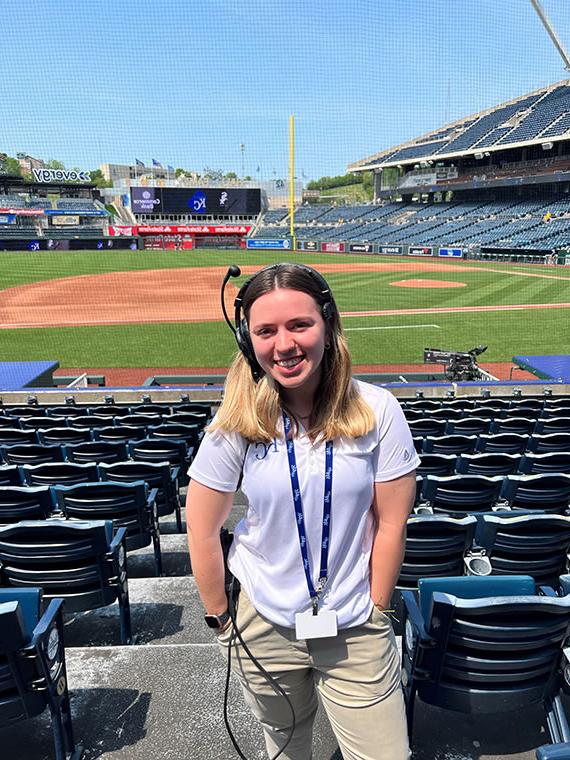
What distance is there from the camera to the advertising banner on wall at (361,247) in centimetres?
5916

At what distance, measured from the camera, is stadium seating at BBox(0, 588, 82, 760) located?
2.11 metres

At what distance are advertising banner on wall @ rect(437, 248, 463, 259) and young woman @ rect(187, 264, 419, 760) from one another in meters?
53.1

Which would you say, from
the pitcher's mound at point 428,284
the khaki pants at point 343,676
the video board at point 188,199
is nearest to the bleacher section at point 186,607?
the khaki pants at point 343,676

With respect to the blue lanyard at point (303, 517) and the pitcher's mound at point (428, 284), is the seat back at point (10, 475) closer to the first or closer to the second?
the blue lanyard at point (303, 517)

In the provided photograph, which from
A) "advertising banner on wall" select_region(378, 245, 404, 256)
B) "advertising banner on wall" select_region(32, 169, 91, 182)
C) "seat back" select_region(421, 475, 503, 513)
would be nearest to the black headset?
"seat back" select_region(421, 475, 503, 513)

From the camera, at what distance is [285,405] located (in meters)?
1.93

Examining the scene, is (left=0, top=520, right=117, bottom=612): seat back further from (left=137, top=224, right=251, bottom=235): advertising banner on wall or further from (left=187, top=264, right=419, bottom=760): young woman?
(left=137, top=224, right=251, bottom=235): advertising banner on wall

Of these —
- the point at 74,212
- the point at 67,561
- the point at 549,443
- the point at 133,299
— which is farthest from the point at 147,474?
the point at 74,212

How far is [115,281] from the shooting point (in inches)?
1478

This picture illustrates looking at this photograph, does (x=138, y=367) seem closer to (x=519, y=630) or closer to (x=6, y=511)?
(x=6, y=511)

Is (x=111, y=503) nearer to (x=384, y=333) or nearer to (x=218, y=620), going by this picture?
(x=218, y=620)

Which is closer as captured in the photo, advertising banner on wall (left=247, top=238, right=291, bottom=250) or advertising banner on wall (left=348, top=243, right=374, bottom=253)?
advertising banner on wall (left=348, top=243, right=374, bottom=253)

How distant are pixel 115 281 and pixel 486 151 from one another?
4315 cm

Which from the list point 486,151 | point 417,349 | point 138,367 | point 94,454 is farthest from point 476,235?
point 94,454
